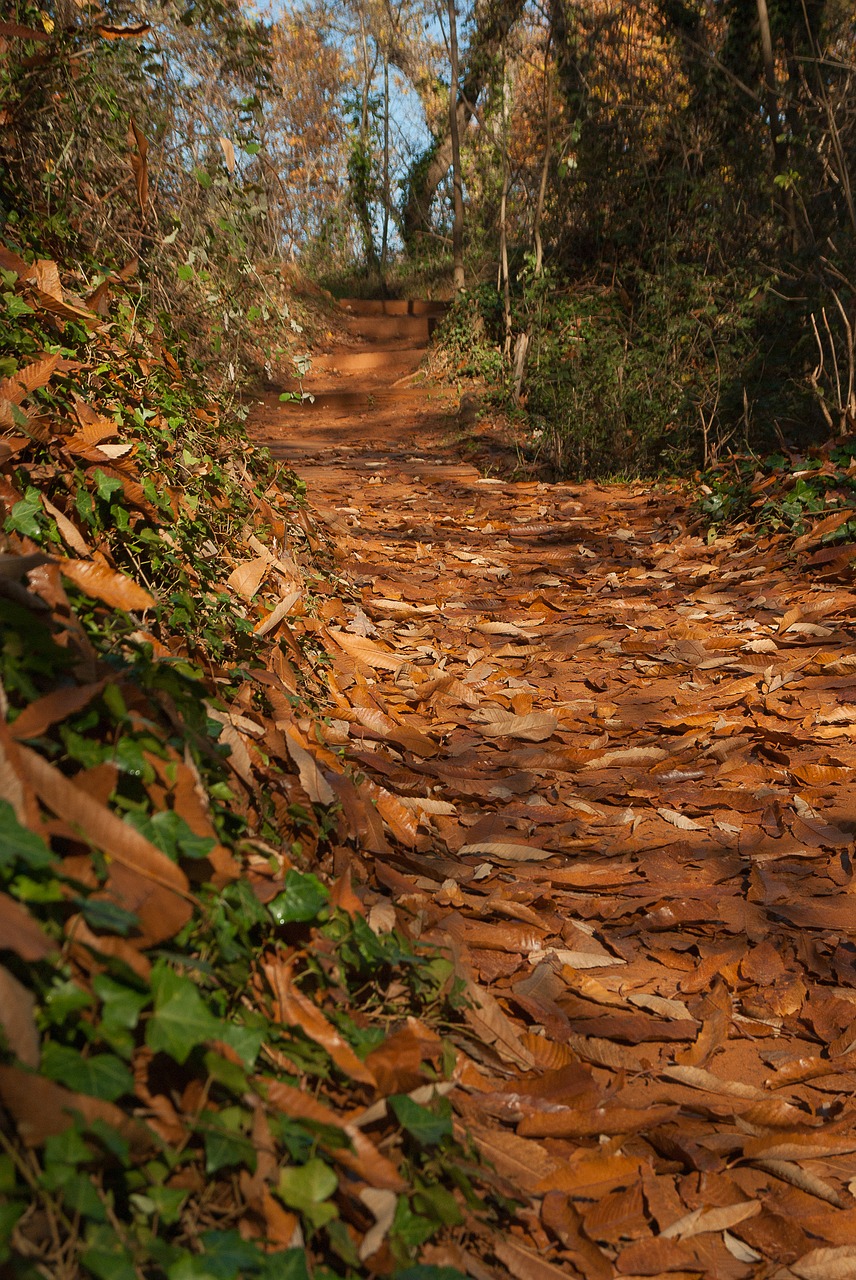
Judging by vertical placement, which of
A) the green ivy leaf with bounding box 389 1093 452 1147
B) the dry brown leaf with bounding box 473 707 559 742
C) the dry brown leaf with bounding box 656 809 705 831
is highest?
the green ivy leaf with bounding box 389 1093 452 1147

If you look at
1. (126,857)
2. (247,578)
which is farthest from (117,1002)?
(247,578)

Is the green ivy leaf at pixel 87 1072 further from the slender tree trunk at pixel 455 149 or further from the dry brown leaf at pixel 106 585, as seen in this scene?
the slender tree trunk at pixel 455 149

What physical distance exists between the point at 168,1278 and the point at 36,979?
326mm

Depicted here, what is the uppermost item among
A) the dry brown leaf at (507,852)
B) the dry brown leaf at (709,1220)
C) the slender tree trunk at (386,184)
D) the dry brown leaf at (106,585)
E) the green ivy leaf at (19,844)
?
the slender tree trunk at (386,184)

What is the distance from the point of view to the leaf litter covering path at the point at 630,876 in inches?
59.7

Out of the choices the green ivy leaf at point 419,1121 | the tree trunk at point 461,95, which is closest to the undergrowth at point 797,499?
the green ivy leaf at point 419,1121

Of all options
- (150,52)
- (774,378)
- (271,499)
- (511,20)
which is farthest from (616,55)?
(271,499)

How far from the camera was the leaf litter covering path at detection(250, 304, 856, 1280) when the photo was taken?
4.98 feet

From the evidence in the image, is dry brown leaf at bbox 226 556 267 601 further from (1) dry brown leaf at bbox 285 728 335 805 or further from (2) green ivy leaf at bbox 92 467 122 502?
(1) dry brown leaf at bbox 285 728 335 805

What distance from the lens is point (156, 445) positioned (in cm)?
321

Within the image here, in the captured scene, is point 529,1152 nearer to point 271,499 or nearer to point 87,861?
point 87,861

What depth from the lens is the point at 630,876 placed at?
93.7 inches

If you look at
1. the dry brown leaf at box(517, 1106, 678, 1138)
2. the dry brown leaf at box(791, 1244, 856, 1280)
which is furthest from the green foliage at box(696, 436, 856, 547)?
the dry brown leaf at box(791, 1244, 856, 1280)

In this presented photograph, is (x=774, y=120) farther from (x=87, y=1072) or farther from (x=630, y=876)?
(x=87, y=1072)
